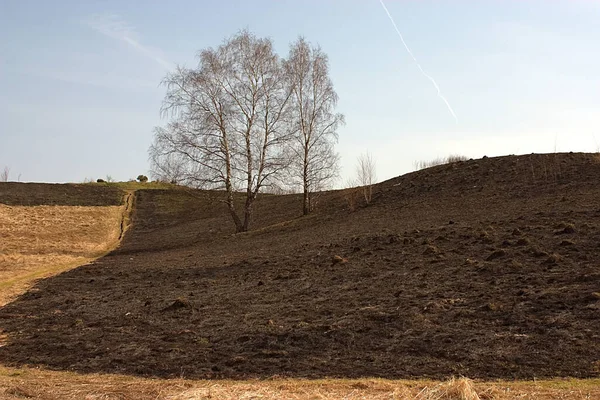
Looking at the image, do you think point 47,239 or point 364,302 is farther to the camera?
point 47,239

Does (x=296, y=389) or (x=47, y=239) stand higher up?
(x=47, y=239)

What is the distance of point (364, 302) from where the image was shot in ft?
34.5

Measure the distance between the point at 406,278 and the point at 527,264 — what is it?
8.52 feet

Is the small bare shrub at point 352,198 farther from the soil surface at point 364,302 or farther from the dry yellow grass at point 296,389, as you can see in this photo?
the dry yellow grass at point 296,389

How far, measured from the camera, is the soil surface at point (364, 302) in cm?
750

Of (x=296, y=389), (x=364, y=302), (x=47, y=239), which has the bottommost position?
(x=296, y=389)

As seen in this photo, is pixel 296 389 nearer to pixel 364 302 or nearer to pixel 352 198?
pixel 364 302

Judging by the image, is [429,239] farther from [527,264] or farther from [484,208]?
[484,208]

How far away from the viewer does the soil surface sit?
7.50m

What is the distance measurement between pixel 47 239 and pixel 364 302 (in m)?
22.2

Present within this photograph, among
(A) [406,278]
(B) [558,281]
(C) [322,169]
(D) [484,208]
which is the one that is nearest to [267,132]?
(C) [322,169]

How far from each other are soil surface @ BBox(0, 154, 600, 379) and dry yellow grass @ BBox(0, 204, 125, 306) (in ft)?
4.15

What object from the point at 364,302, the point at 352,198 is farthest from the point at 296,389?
the point at 352,198

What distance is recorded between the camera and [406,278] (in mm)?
12031
